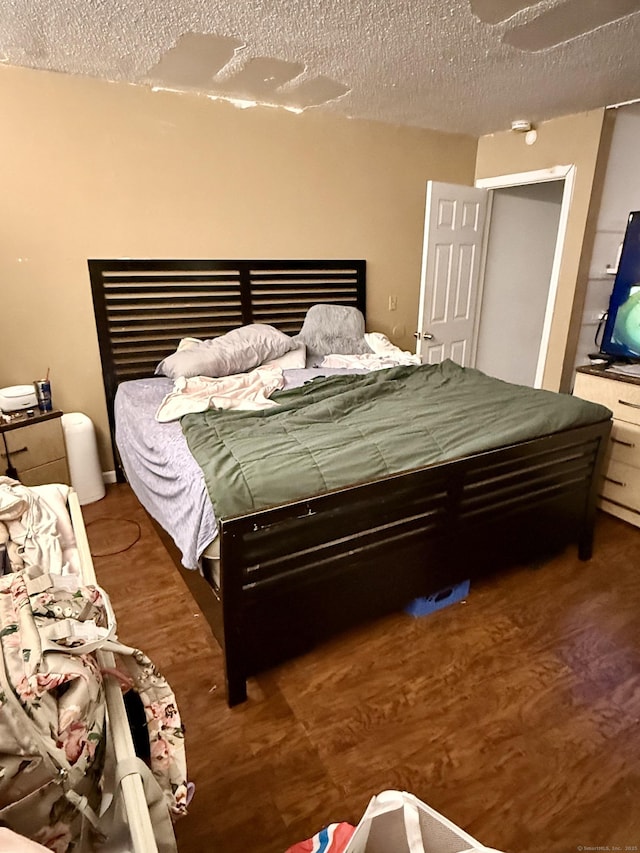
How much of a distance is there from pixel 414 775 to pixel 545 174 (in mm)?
3815

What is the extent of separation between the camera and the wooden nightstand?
103 inches

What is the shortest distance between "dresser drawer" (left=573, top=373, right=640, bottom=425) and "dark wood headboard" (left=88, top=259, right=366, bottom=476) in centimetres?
191

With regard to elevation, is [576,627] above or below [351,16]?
below

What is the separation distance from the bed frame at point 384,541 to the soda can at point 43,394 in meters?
0.79

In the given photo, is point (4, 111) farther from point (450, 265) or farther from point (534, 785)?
point (534, 785)

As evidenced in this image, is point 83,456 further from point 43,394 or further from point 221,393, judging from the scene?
point 221,393

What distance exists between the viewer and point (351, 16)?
2014 millimetres

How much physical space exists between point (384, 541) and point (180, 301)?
219 cm

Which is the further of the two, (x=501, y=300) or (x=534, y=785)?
(x=501, y=300)

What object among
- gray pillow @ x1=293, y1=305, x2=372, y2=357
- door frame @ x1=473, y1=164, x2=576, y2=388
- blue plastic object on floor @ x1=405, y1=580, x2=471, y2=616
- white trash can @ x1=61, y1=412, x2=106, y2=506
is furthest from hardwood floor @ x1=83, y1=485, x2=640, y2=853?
door frame @ x1=473, y1=164, x2=576, y2=388

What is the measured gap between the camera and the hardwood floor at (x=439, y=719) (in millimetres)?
1396

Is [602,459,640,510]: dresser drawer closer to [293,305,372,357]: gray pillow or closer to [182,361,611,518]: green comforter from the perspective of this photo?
[182,361,611,518]: green comforter

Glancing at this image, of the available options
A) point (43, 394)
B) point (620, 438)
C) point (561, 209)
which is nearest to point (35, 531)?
point (43, 394)

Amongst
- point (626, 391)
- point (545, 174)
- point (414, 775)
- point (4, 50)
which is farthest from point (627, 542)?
point (4, 50)
